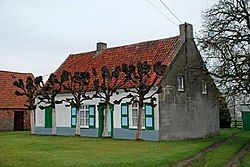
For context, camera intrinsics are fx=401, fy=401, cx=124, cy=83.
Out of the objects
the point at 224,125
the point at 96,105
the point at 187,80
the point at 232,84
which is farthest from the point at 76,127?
the point at 224,125

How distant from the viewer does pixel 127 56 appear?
29.8 m

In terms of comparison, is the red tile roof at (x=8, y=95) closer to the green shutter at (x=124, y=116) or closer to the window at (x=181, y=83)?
the green shutter at (x=124, y=116)

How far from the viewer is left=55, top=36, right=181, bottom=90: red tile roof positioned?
27.2 meters

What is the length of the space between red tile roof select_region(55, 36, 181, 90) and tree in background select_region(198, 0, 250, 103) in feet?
13.5

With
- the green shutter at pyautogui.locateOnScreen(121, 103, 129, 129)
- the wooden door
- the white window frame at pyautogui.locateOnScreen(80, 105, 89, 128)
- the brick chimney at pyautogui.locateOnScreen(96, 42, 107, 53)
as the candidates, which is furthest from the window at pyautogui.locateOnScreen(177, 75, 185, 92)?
the wooden door

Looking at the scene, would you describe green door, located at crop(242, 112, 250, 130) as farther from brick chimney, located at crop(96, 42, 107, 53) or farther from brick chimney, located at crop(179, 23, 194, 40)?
brick chimney, located at crop(96, 42, 107, 53)

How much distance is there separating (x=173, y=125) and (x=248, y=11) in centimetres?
822

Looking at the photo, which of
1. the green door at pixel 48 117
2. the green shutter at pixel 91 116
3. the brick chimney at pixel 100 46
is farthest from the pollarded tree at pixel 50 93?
the brick chimney at pixel 100 46

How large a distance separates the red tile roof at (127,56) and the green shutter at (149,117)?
3.17m

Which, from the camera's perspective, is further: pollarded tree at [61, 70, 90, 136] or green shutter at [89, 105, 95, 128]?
green shutter at [89, 105, 95, 128]

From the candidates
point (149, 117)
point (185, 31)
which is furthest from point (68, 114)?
point (185, 31)

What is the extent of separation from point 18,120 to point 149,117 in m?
19.0

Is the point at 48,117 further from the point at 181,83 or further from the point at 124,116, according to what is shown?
the point at 181,83

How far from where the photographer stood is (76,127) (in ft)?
94.1
